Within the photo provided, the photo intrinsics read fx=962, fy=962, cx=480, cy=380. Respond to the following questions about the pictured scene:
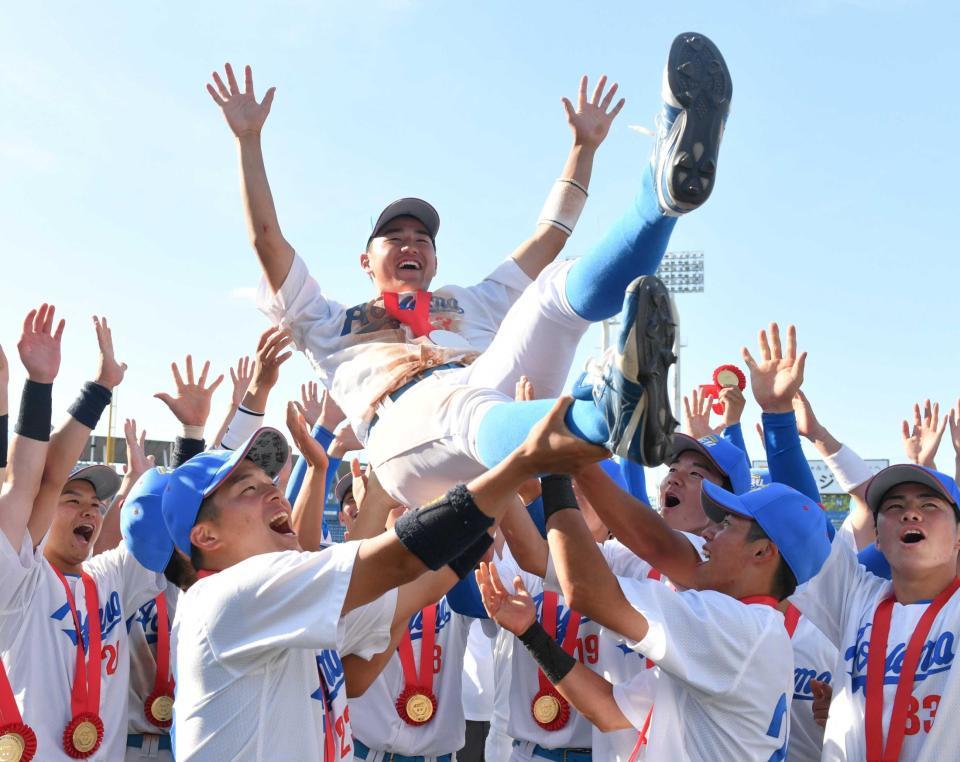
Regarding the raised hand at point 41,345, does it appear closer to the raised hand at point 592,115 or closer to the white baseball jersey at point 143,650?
the white baseball jersey at point 143,650

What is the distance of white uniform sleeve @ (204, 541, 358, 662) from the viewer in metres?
2.63

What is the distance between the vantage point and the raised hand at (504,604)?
137 inches

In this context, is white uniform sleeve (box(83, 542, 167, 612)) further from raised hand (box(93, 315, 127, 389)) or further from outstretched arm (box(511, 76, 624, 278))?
outstretched arm (box(511, 76, 624, 278))

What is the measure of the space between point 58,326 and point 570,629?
266cm

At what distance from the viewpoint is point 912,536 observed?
12.6ft

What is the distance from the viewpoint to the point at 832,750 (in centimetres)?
366

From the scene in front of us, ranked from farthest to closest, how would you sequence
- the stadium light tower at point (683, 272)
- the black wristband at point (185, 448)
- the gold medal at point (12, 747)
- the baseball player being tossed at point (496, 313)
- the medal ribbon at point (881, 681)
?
the stadium light tower at point (683, 272)
the black wristband at point (185, 448)
the gold medal at point (12, 747)
the medal ribbon at point (881, 681)
the baseball player being tossed at point (496, 313)

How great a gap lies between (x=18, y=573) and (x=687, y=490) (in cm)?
Answer: 295

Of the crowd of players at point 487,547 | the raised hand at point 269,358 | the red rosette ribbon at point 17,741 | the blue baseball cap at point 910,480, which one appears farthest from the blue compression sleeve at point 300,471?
the blue baseball cap at point 910,480

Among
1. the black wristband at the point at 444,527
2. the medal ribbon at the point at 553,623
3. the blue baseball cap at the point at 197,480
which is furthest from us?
the medal ribbon at the point at 553,623

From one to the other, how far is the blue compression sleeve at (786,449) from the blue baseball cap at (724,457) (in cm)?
15

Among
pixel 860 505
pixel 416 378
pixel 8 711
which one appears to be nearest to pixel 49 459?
pixel 8 711

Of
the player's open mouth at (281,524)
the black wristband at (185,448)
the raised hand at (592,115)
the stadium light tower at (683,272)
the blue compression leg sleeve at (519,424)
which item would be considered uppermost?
the stadium light tower at (683,272)

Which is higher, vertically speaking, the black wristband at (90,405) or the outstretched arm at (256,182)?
the outstretched arm at (256,182)
